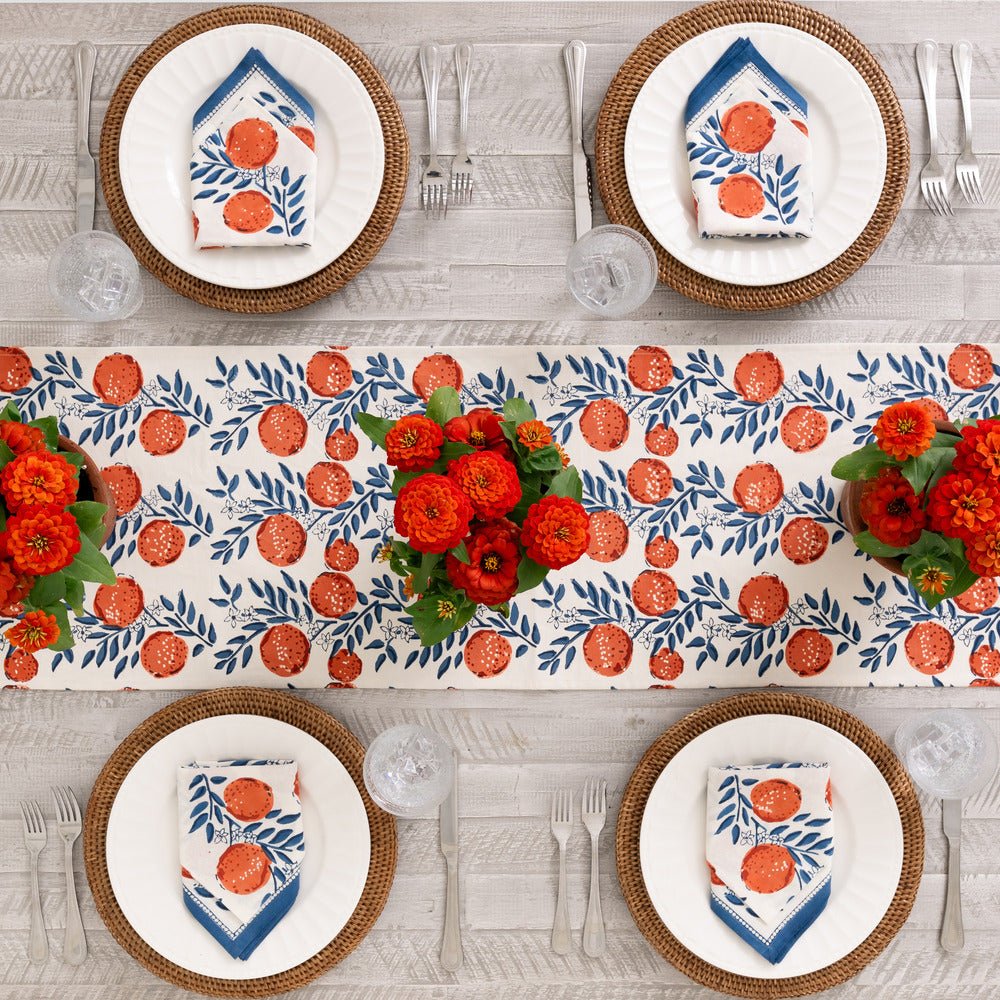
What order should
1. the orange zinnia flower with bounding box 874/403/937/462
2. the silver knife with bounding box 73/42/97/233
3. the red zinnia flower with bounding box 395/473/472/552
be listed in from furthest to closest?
the silver knife with bounding box 73/42/97/233 → the orange zinnia flower with bounding box 874/403/937/462 → the red zinnia flower with bounding box 395/473/472/552

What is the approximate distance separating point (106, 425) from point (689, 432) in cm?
85

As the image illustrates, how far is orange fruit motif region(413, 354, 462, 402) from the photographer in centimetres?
136

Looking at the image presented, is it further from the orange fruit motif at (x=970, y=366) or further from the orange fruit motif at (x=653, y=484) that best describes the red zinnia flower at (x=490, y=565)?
the orange fruit motif at (x=970, y=366)

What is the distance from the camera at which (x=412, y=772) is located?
1.30m

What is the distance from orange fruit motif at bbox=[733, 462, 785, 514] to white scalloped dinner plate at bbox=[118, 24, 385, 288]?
2.18 feet

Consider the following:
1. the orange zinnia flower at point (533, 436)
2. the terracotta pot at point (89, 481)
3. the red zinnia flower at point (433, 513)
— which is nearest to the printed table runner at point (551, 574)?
the terracotta pot at point (89, 481)

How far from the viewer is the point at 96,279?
1328mm

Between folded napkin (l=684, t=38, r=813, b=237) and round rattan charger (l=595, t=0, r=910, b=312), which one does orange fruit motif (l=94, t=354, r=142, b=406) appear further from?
folded napkin (l=684, t=38, r=813, b=237)

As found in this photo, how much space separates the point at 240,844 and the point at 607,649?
59cm

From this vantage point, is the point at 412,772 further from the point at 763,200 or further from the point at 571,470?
the point at 763,200

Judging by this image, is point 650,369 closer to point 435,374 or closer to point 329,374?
point 435,374

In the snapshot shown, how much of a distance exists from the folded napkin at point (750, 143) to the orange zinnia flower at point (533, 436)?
0.47 metres

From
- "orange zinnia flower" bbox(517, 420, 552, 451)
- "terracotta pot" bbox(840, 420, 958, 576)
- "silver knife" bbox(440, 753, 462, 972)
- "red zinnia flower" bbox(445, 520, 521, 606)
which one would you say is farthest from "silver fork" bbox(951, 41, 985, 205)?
"silver knife" bbox(440, 753, 462, 972)

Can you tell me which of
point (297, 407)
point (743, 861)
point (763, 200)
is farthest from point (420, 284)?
point (743, 861)
